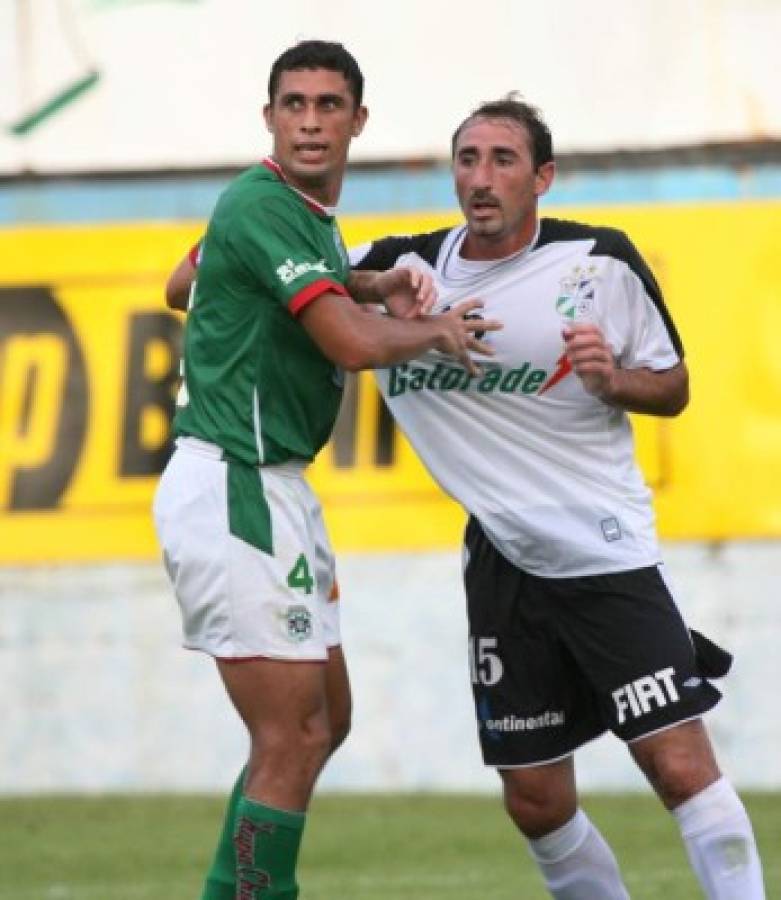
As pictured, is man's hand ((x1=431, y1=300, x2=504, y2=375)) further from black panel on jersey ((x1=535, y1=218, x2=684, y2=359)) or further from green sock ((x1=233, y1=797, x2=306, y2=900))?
green sock ((x1=233, y1=797, x2=306, y2=900))

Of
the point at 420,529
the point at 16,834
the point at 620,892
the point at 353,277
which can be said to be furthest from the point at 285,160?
the point at 420,529

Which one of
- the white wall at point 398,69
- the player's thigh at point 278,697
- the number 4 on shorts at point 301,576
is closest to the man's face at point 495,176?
the number 4 on shorts at point 301,576

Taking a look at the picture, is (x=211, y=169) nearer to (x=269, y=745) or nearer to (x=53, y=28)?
(x=53, y=28)

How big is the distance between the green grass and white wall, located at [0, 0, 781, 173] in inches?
121

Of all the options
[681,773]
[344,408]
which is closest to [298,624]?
[681,773]

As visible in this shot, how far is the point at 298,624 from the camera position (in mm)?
6246

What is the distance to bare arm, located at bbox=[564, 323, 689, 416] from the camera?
622cm

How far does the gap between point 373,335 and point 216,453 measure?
0.52 meters

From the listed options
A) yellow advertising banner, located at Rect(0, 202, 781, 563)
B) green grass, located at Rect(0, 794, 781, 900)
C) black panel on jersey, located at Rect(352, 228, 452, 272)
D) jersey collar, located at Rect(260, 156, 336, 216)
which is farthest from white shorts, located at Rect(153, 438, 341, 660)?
yellow advertising banner, located at Rect(0, 202, 781, 563)

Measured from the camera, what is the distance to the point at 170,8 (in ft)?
40.0

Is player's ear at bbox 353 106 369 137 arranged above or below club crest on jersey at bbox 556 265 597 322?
above

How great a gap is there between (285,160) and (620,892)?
82.6 inches

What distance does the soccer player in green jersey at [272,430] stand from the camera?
6.18 metres

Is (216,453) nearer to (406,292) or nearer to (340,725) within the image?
→ (406,292)
